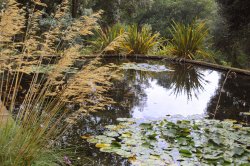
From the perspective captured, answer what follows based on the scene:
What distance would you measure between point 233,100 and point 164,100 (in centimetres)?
92

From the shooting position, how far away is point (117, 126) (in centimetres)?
303

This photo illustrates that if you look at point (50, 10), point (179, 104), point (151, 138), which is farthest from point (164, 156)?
point (50, 10)

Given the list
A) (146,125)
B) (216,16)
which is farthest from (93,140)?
(216,16)

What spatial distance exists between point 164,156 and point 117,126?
0.75 meters

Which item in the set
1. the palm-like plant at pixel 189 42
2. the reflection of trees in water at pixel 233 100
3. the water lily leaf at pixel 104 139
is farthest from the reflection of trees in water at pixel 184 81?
the water lily leaf at pixel 104 139

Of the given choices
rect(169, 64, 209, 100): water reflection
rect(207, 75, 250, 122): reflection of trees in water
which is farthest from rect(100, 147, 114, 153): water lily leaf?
rect(169, 64, 209, 100): water reflection

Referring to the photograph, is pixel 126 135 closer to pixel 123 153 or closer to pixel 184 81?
pixel 123 153

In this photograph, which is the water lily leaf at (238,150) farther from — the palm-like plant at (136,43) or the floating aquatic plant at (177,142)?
the palm-like plant at (136,43)

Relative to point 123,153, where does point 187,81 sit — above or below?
above

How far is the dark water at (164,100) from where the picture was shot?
2.72 m

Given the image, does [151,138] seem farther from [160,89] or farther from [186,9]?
[186,9]

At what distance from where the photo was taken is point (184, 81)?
5.50 m

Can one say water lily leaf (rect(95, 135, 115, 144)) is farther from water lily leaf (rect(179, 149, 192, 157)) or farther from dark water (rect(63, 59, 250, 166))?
water lily leaf (rect(179, 149, 192, 157))

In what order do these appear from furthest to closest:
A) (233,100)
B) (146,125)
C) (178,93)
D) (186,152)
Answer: (178,93) → (233,100) → (146,125) → (186,152)
